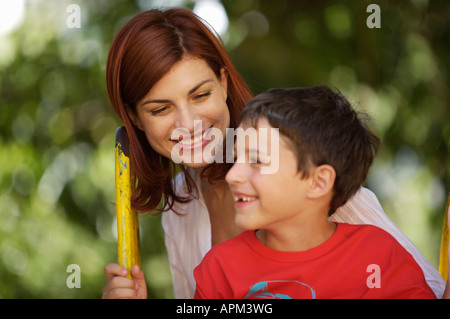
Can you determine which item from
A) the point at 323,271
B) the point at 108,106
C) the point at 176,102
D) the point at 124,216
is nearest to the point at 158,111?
the point at 176,102

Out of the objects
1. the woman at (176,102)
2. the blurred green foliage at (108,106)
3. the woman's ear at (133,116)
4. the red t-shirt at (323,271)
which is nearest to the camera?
the red t-shirt at (323,271)

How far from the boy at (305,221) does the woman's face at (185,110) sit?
11.7 inches

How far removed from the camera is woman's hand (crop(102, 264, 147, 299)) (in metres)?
1.26

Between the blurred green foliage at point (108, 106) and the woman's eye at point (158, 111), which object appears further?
the blurred green foliage at point (108, 106)

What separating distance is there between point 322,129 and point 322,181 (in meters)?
0.12

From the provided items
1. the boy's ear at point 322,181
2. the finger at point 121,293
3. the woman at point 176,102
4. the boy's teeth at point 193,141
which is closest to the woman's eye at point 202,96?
the woman at point 176,102

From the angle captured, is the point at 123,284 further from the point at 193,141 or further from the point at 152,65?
the point at 152,65

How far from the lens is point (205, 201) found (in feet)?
6.49

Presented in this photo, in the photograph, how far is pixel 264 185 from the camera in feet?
4.00

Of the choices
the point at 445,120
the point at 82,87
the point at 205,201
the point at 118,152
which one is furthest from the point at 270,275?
the point at 82,87

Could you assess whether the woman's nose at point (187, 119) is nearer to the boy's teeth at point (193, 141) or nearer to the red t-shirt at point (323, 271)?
the boy's teeth at point (193, 141)

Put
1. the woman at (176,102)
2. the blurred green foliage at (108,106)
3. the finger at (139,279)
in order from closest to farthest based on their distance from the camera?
the finger at (139,279), the woman at (176,102), the blurred green foliage at (108,106)

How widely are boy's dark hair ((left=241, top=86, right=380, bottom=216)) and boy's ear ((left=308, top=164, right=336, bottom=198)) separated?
2cm

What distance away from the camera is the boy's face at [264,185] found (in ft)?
4.00
